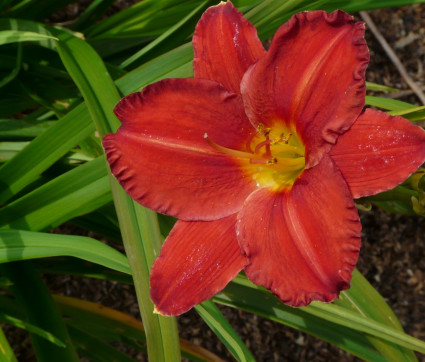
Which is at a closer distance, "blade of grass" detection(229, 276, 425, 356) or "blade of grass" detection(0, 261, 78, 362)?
"blade of grass" detection(229, 276, 425, 356)

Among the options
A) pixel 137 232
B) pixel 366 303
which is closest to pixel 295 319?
pixel 366 303

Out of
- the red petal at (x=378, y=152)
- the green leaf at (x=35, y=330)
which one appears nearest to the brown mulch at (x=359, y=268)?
the green leaf at (x=35, y=330)

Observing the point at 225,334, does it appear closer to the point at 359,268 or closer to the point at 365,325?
the point at 365,325

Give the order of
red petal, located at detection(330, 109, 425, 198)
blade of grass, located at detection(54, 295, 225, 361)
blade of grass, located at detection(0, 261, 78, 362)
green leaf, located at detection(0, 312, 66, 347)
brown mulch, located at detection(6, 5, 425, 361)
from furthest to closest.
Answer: brown mulch, located at detection(6, 5, 425, 361)
blade of grass, located at detection(54, 295, 225, 361)
blade of grass, located at detection(0, 261, 78, 362)
green leaf, located at detection(0, 312, 66, 347)
red petal, located at detection(330, 109, 425, 198)

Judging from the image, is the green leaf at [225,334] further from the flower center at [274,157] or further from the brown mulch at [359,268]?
the brown mulch at [359,268]

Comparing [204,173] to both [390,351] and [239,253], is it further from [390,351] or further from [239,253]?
[390,351]

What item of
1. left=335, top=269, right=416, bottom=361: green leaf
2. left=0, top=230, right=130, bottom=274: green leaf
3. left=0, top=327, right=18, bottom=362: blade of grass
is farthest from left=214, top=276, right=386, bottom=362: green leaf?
left=0, top=327, right=18, bottom=362: blade of grass

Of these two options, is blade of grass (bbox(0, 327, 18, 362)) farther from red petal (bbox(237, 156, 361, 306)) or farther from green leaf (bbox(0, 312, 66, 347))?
red petal (bbox(237, 156, 361, 306))
